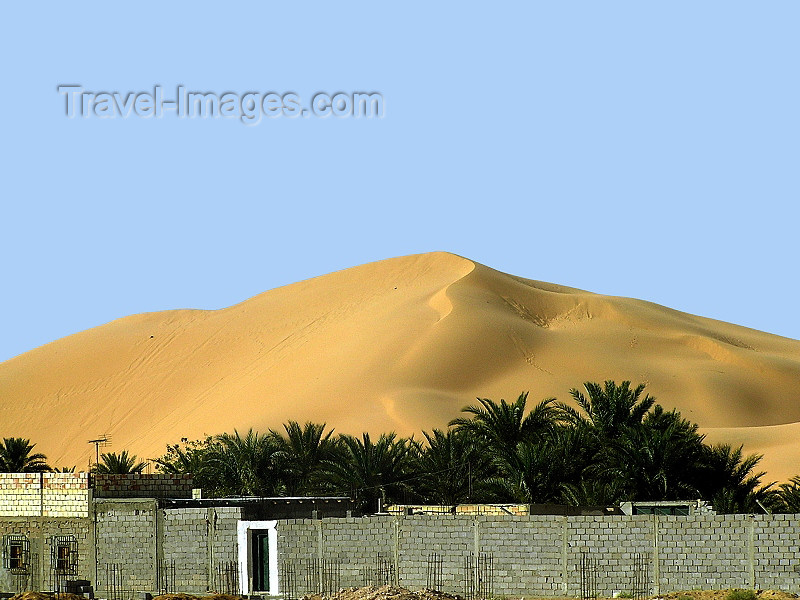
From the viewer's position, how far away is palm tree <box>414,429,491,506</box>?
44.7m

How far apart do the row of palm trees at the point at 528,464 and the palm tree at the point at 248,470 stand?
0.04 m

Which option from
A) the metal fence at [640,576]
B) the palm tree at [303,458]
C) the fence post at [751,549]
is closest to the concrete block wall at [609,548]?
the metal fence at [640,576]

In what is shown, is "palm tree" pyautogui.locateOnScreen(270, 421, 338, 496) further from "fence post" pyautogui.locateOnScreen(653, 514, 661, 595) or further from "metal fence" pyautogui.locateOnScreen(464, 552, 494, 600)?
"fence post" pyautogui.locateOnScreen(653, 514, 661, 595)

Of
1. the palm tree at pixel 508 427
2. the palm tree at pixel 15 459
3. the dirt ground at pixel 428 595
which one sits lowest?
the dirt ground at pixel 428 595

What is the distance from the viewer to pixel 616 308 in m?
104

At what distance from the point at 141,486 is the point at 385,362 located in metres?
51.4

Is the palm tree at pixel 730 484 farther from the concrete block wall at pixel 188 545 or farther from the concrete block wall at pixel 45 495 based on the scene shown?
the concrete block wall at pixel 45 495

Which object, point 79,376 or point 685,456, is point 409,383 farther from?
point 685,456

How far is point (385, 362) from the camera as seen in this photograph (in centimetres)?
8838

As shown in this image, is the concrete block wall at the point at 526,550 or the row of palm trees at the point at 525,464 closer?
the concrete block wall at the point at 526,550

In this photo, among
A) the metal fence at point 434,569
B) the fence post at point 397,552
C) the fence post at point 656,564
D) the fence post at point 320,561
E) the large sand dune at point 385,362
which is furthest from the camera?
the large sand dune at point 385,362

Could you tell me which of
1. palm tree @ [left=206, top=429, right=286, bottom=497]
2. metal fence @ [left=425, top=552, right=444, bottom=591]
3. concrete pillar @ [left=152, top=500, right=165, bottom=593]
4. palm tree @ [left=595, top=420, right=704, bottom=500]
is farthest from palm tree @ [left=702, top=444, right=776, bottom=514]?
concrete pillar @ [left=152, top=500, right=165, bottom=593]

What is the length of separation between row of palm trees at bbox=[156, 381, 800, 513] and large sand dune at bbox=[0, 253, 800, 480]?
74.7 ft

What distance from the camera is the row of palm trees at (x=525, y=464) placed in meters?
40.9
